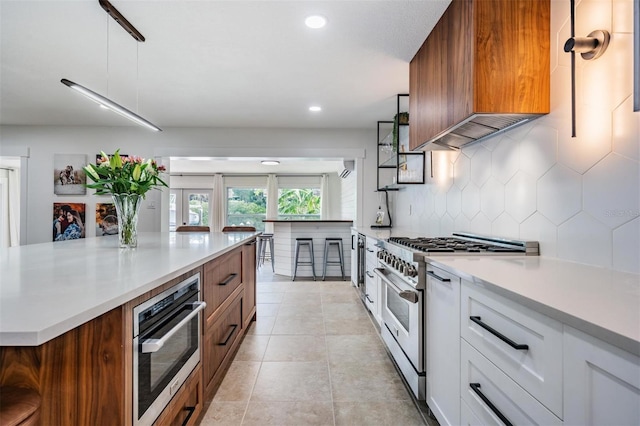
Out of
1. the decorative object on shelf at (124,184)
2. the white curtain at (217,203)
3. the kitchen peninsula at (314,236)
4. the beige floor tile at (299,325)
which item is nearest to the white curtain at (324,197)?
the white curtain at (217,203)

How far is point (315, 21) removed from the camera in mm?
2223

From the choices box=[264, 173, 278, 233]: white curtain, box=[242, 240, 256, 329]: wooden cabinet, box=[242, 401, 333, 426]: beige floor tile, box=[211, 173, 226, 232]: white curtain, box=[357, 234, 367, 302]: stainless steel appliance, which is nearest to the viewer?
box=[242, 401, 333, 426]: beige floor tile

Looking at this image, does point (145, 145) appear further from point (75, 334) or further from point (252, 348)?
point (75, 334)

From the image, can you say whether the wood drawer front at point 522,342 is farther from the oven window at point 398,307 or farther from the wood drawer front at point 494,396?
the oven window at point 398,307

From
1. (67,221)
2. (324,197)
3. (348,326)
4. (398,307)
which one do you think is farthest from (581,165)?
(324,197)

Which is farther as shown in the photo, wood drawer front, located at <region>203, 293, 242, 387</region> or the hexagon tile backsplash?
wood drawer front, located at <region>203, 293, 242, 387</region>

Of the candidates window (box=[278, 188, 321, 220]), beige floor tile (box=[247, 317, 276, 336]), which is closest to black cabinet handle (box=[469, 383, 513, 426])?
beige floor tile (box=[247, 317, 276, 336])

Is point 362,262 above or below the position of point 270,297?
above

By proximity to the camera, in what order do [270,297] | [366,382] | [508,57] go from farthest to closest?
1. [270,297]
2. [366,382]
3. [508,57]

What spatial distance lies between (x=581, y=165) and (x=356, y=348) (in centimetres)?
200

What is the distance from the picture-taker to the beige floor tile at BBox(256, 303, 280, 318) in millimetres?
3625

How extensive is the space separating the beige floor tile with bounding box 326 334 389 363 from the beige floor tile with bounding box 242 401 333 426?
611mm

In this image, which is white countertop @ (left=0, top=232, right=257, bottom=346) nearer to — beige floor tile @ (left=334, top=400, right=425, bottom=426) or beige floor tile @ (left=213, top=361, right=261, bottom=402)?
beige floor tile @ (left=213, top=361, right=261, bottom=402)

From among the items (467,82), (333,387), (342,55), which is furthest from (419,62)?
(333,387)
